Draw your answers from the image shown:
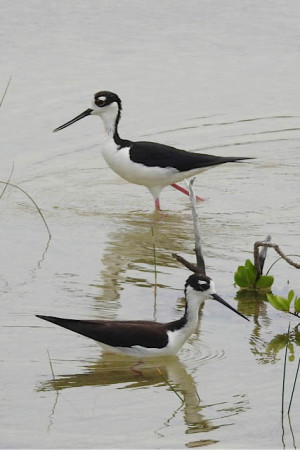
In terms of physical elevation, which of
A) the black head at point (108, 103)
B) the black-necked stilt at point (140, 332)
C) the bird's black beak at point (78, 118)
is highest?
the black head at point (108, 103)

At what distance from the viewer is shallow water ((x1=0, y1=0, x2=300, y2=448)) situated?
21.1ft

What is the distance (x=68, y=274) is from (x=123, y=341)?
1616mm

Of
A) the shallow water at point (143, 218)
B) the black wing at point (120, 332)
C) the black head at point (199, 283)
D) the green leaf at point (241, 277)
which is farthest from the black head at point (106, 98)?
the black wing at point (120, 332)

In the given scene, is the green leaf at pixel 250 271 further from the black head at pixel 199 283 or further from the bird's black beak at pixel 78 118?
the bird's black beak at pixel 78 118

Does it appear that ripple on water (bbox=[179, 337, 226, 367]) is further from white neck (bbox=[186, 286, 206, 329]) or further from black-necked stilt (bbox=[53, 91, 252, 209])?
black-necked stilt (bbox=[53, 91, 252, 209])

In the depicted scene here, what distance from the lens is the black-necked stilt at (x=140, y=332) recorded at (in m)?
7.01

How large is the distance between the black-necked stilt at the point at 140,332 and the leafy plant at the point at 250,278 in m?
0.82

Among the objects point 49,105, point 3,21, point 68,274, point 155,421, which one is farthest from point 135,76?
point 155,421

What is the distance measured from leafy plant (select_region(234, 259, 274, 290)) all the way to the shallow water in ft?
0.35

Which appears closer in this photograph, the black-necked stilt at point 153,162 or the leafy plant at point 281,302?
the leafy plant at point 281,302

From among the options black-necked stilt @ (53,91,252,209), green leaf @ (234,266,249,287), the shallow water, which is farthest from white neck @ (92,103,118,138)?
green leaf @ (234,266,249,287)

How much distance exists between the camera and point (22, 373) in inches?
268

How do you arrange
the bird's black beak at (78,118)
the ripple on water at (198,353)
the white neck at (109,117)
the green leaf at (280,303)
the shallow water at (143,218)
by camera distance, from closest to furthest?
the shallow water at (143,218)
the ripple on water at (198,353)
the green leaf at (280,303)
the white neck at (109,117)
the bird's black beak at (78,118)

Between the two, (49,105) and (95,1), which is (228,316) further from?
(95,1)
